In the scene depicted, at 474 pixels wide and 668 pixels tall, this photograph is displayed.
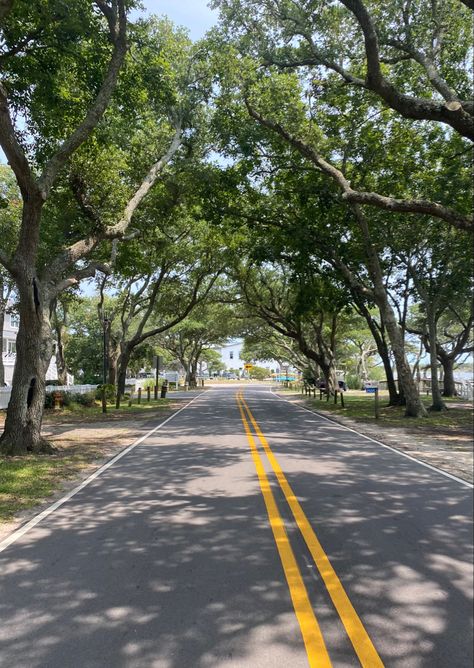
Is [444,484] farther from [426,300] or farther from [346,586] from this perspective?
[426,300]

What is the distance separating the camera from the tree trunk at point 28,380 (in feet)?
36.1

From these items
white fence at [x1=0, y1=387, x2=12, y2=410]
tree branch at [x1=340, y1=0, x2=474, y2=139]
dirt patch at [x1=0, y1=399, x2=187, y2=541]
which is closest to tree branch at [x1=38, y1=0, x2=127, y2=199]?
tree branch at [x1=340, y1=0, x2=474, y2=139]

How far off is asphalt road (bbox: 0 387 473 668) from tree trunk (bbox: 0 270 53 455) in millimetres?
3426

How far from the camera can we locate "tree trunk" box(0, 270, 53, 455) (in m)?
11.0

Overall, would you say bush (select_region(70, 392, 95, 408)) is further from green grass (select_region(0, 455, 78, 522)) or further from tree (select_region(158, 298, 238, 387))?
green grass (select_region(0, 455, 78, 522))

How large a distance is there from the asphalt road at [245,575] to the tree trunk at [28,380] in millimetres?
3426

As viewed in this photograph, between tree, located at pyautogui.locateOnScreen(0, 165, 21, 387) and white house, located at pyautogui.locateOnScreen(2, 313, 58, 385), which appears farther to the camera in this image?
white house, located at pyautogui.locateOnScreen(2, 313, 58, 385)

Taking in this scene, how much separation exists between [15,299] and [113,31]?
2150cm

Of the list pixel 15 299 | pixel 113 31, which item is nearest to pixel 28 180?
pixel 113 31

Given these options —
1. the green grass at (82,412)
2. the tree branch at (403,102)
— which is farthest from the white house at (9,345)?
the tree branch at (403,102)

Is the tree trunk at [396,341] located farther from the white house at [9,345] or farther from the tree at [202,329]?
the white house at [9,345]

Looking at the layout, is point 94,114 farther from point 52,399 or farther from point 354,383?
point 354,383

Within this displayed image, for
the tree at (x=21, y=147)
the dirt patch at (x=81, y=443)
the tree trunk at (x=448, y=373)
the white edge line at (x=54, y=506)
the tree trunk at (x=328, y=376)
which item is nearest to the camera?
the white edge line at (x=54, y=506)

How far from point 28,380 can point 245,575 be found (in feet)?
26.4
